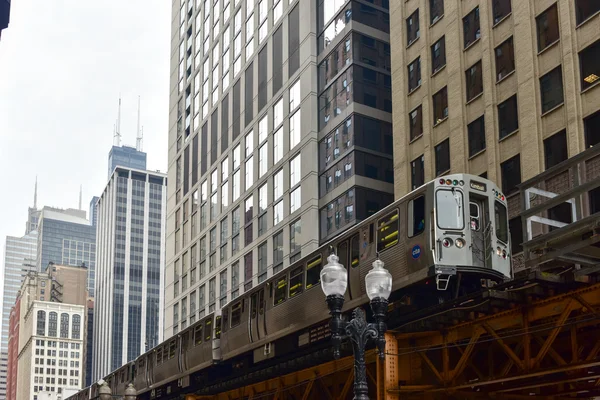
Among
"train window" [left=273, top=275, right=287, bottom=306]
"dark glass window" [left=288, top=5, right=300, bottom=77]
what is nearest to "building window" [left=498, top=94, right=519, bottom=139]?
"train window" [left=273, top=275, right=287, bottom=306]

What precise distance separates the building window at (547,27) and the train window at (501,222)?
10.7 meters

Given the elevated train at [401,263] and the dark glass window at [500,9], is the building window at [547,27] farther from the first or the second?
the elevated train at [401,263]

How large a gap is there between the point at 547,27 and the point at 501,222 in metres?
11.8

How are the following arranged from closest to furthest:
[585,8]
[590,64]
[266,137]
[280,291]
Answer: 1. [280,291]
2. [590,64]
3. [585,8]
4. [266,137]

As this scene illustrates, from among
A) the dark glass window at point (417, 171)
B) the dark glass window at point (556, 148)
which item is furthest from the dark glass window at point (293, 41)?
the dark glass window at point (556, 148)

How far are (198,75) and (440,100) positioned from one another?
1681 inches

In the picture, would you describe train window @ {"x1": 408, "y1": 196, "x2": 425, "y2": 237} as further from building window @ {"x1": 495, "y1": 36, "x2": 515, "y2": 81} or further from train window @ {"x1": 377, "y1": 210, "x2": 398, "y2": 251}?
building window @ {"x1": 495, "y1": 36, "x2": 515, "y2": 81}

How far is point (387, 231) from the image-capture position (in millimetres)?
24172

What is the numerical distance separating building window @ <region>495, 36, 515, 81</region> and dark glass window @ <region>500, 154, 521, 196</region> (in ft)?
11.4

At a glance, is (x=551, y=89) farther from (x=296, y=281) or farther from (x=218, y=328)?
(x=218, y=328)

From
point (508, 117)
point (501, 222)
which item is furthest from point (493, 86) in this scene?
point (501, 222)

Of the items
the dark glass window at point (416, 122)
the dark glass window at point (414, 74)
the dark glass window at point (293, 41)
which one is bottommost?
the dark glass window at point (416, 122)

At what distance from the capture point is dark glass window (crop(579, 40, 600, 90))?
3058 centimetres

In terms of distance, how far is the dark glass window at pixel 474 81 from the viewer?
36.6m
